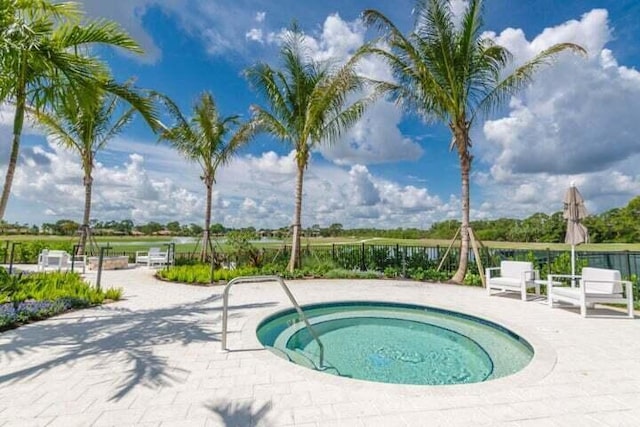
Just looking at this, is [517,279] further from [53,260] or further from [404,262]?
[53,260]

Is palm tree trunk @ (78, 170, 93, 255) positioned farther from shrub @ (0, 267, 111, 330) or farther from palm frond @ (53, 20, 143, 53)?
palm frond @ (53, 20, 143, 53)

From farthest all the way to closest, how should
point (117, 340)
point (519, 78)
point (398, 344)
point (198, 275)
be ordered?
point (198, 275) → point (519, 78) → point (398, 344) → point (117, 340)

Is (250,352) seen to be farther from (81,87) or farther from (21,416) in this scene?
(81,87)

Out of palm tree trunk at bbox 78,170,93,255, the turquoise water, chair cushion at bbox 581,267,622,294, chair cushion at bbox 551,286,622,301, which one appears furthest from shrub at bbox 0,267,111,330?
chair cushion at bbox 581,267,622,294

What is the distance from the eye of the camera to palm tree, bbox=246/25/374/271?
10.8 metres

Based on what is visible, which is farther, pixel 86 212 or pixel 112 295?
pixel 86 212

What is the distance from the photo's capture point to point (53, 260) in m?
11.7

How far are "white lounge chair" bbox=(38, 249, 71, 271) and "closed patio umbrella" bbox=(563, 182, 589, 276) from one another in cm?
1552

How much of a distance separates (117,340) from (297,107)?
9.04 m

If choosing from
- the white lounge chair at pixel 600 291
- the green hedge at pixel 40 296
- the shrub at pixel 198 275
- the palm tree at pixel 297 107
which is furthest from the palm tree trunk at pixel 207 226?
the white lounge chair at pixel 600 291

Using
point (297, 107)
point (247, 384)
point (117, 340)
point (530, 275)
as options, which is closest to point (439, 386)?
point (247, 384)

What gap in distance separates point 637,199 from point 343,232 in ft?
56.0

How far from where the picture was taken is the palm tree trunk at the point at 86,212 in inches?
508

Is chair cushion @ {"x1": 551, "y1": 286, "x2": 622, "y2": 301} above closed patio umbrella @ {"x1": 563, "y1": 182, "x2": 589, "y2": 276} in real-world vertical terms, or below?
below
